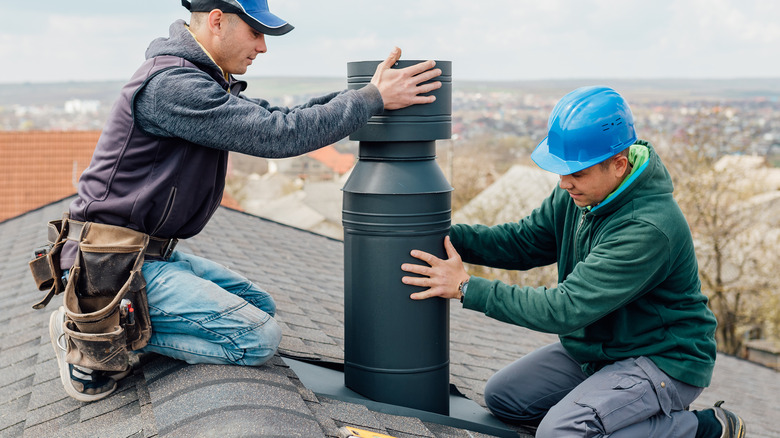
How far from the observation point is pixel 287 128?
2586 mm

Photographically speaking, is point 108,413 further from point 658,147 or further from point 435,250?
point 658,147

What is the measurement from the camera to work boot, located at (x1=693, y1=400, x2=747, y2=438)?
3.13 meters

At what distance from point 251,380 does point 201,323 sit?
35cm

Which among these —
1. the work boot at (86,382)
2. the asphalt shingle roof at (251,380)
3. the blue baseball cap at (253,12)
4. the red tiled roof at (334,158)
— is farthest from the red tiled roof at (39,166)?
the red tiled roof at (334,158)

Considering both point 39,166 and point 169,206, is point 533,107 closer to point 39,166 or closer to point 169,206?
point 39,166

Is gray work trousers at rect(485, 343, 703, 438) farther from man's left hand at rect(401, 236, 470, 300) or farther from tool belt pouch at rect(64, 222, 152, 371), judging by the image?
tool belt pouch at rect(64, 222, 152, 371)

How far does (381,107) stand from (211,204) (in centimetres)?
85

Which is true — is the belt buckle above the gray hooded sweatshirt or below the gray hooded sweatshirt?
below

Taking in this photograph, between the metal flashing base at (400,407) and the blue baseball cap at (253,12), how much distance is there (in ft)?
4.61

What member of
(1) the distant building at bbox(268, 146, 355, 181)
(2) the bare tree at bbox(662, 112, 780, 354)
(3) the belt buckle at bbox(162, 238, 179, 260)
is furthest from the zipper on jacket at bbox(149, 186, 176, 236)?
(1) the distant building at bbox(268, 146, 355, 181)

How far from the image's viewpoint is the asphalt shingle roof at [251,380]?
7.58ft

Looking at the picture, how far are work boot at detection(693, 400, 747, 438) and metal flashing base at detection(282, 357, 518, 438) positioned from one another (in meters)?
0.86

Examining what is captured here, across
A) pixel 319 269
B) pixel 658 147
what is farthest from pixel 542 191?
pixel 319 269

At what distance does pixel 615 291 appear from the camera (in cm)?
269
